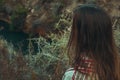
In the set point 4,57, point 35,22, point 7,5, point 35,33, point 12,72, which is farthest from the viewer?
point 7,5

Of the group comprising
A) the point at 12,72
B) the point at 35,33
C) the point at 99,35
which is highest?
the point at 99,35

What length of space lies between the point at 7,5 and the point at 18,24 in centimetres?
156

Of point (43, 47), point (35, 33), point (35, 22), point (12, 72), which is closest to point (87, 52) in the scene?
point (12, 72)

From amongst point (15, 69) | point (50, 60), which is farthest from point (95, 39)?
point (50, 60)

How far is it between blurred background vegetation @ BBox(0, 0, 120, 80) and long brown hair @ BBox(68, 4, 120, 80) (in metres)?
2.47

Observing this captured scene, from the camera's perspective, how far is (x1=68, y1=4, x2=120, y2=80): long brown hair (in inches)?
84.7

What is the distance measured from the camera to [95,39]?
2.17 meters

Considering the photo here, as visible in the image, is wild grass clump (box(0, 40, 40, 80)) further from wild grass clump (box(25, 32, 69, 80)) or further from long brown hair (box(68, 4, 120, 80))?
long brown hair (box(68, 4, 120, 80))

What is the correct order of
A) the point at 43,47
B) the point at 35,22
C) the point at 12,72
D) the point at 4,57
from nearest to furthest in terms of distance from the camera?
the point at 12,72 → the point at 4,57 → the point at 43,47 → the point at 35,22

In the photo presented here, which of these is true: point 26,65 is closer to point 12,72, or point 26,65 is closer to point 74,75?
point 12,72

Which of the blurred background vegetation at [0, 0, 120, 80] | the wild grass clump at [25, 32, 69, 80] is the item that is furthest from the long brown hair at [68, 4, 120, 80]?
the blurred background vegetation at [0, 0, 120, 80]

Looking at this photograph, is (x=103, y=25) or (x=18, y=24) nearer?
(x=103, y=25)

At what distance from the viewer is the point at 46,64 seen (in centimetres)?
535

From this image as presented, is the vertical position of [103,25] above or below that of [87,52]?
above
